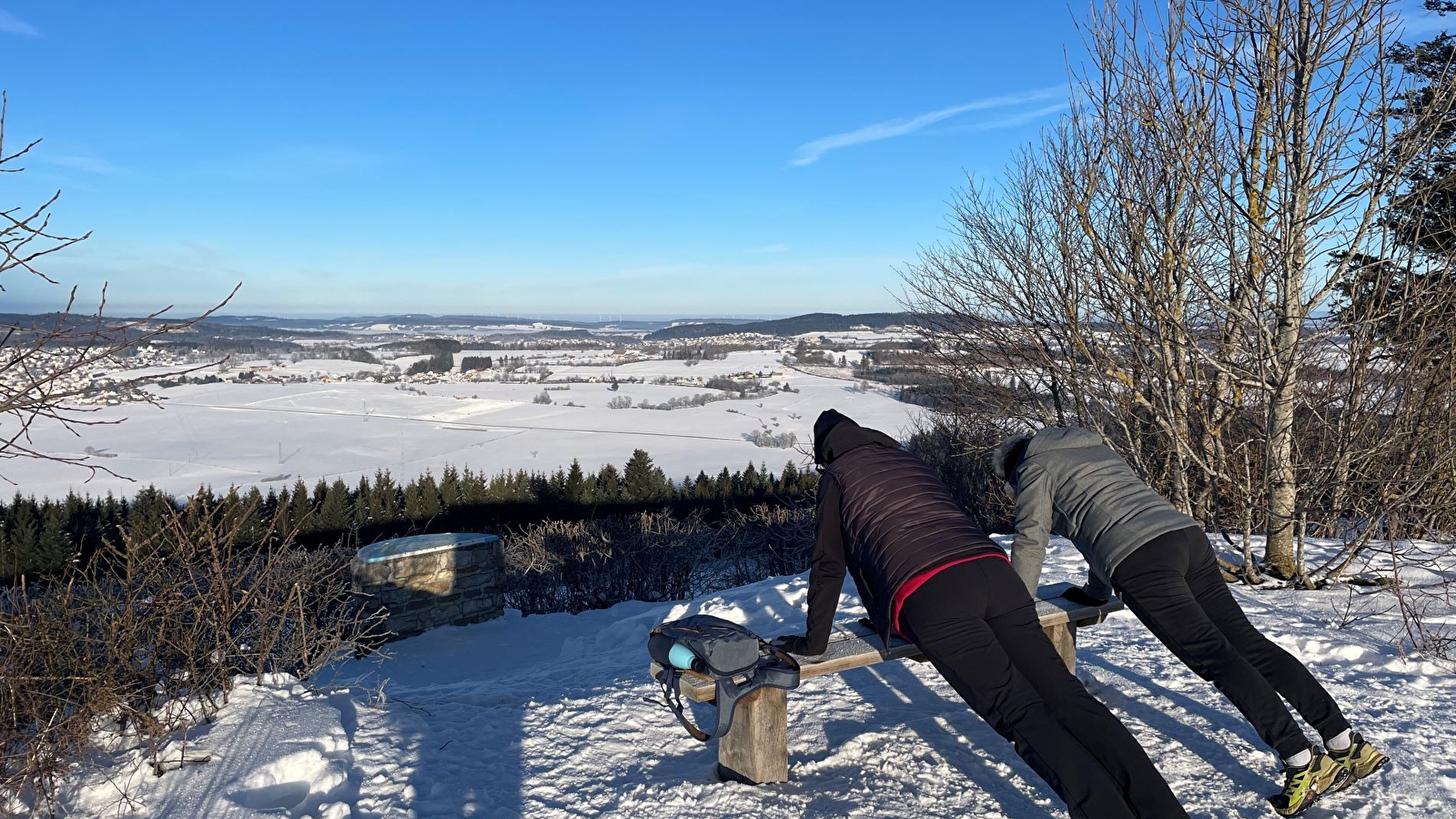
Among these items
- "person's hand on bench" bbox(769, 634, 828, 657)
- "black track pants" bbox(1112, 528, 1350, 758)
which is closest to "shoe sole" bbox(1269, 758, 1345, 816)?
"black track pants" bbox(1112, 528, 1350, 758)

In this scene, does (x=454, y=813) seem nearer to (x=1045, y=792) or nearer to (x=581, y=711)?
(x=581, y=711)

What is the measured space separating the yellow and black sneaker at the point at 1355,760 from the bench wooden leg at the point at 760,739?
1.90 meters

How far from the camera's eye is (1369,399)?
20.8 feet

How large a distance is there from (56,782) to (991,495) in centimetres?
1343

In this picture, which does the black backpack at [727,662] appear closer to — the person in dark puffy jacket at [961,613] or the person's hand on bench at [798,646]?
the person's hand on bench at [798,646]

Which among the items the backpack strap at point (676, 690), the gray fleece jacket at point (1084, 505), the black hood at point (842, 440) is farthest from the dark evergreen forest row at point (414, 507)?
the gray fleece jacket at point (1084, 505)

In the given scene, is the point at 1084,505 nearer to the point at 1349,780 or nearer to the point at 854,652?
the point at 854,652

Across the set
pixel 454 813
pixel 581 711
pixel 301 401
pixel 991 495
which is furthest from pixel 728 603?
pixel 301 401

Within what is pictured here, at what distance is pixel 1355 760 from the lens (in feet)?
9.91

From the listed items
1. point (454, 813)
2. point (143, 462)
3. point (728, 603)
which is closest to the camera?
point (454, 813)

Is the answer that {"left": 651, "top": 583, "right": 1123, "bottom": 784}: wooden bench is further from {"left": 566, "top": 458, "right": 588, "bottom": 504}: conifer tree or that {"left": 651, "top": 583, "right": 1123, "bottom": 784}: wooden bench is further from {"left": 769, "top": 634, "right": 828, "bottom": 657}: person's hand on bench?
{"left": 566, "top": 458, "right": 588, "bottom": 504}: conifer tree

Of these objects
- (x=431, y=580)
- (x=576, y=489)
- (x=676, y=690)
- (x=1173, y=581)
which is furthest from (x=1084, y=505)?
(x=576, y=489)

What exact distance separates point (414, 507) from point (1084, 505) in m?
18.1

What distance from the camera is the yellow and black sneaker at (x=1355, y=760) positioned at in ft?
9.89
